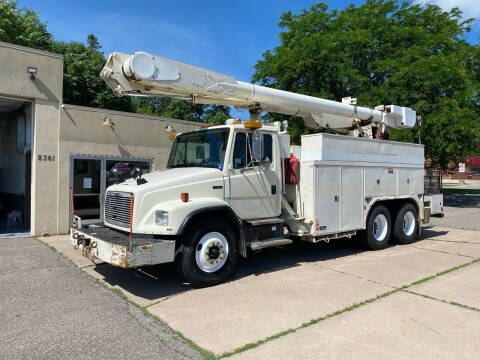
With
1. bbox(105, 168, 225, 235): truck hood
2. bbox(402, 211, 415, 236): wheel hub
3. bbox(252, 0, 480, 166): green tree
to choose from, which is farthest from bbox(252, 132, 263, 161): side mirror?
bbox(252, 0, 480, 166): green tree

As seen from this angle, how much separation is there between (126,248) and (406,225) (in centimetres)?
727

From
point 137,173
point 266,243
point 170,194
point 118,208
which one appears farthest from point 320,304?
point 137,173

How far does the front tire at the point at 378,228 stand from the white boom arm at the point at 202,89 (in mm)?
2251

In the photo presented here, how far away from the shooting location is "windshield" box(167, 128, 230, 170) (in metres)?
6.05

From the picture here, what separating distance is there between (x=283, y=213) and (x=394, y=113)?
4.68 meters

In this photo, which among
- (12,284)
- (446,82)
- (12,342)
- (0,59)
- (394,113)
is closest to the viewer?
(12,342)

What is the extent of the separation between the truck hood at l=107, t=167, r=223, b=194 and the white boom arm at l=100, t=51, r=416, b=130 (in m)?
1.35

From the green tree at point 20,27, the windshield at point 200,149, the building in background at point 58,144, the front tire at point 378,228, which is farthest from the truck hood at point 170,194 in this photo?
the green tree at point 20,27

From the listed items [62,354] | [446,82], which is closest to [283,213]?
[62,354]

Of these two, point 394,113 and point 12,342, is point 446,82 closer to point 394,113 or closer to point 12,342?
point 394,113

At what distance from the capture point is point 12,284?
223 inches

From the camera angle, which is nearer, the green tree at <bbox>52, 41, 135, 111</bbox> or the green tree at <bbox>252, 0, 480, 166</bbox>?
the green tree at <bbox>252, 0, 480, 166</bbox>

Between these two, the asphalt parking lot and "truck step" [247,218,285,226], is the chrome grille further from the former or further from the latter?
"truck step" [247,218,285,226]

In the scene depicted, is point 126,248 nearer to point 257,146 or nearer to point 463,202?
point 257,146
